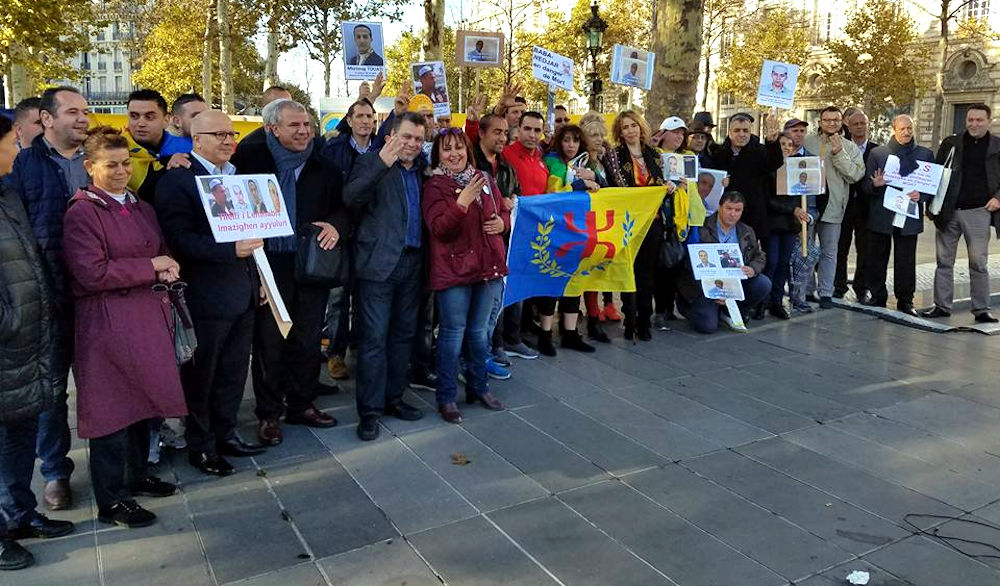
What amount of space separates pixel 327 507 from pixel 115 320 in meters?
1.32

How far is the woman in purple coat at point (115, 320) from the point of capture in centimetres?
336

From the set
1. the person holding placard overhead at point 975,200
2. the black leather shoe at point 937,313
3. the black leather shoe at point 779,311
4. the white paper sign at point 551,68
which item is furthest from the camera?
the black leather shoe at point 937,313

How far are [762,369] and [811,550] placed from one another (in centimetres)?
294

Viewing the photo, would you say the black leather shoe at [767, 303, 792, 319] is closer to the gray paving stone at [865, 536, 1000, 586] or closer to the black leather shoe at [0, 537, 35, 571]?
the gray paving stone at [865, 536, 1000, 586]

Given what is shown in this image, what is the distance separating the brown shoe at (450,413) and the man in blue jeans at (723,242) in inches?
129

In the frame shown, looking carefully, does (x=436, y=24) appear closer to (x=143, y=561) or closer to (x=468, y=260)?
(x=468, y=260)

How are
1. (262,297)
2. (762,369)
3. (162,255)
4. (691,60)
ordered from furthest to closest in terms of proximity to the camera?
(691,60), (762,369), (262,297), (162,255)

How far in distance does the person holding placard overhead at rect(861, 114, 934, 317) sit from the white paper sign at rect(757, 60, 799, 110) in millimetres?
1099

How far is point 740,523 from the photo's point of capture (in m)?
3.63

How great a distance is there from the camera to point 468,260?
4.78 metres

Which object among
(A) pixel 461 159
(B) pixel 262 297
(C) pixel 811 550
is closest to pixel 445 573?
(C) pixel 811 550

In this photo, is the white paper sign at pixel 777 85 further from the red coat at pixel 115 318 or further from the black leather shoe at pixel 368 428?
the red coat at pixel 115 318

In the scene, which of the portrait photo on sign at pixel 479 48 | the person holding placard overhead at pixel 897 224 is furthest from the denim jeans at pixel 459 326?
the person holding placard overhead at pixel 897 224

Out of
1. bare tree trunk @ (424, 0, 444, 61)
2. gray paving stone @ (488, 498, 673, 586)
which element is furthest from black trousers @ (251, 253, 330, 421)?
bare tree trunk @ (424, 0, 444, 61)
